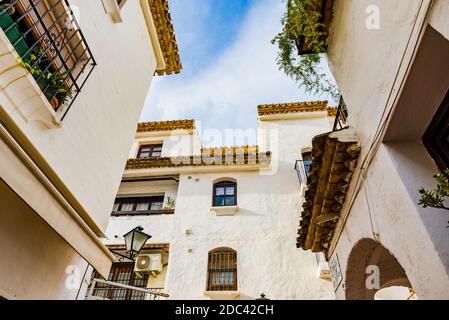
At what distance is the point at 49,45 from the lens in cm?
396

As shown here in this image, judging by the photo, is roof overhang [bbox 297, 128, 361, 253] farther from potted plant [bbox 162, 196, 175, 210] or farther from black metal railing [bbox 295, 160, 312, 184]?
potted plant [bbox 162, 196, 175, 210]

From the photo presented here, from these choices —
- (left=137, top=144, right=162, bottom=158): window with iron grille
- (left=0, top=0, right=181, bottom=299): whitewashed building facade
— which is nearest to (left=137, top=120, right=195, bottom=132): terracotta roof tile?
(left=137, top=144, right=162, bottom=158): window with iron grille

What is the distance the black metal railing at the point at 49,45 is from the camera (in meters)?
3.72

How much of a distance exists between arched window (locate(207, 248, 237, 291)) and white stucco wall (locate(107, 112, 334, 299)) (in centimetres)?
20

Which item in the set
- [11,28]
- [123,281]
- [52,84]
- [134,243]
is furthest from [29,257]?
[123,281]

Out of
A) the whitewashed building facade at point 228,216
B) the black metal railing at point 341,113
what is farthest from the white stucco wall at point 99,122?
the whitewashed building facade at point 228,216

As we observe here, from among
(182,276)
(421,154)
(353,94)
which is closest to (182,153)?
(182,276)

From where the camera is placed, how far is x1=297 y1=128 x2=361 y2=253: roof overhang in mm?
4156

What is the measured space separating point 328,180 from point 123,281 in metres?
8.86

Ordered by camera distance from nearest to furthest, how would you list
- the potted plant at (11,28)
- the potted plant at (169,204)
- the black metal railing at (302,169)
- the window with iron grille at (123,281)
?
1. the potted plant at (11,28)
2. the window with iron grille at (123,281)
3. the black metal railing at (302,169)
4. the potted plant at (169,204)

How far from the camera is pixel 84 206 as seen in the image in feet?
15.0

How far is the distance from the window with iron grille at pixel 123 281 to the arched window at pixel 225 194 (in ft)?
12.9

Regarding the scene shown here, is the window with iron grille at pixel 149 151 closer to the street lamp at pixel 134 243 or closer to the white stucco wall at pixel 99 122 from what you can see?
the white stucco wall at pixel 99 122
